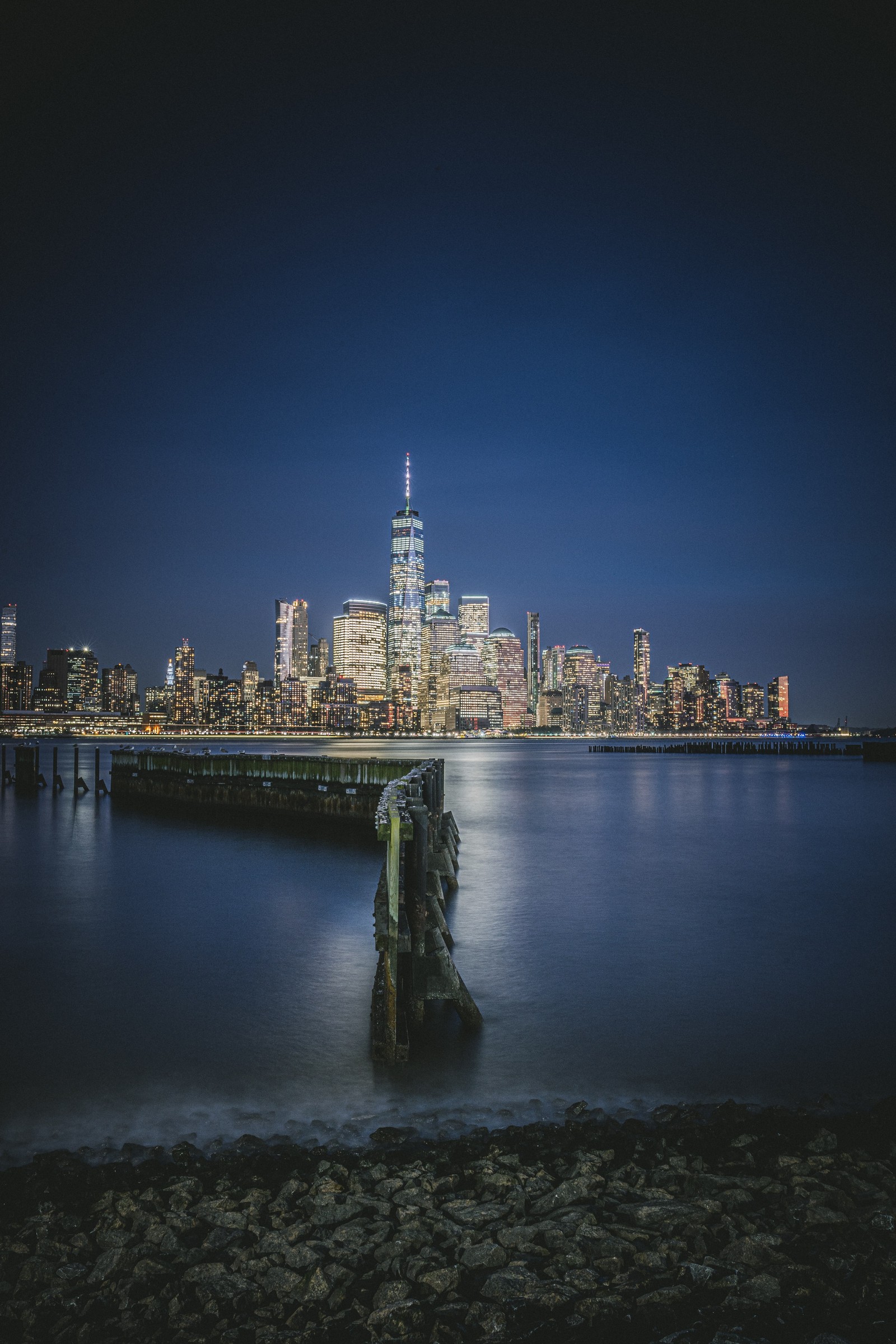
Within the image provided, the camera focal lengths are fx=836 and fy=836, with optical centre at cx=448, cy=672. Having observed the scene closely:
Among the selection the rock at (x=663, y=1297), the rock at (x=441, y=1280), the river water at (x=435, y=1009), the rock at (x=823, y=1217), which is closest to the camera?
the rock at (x=663, y=1297)

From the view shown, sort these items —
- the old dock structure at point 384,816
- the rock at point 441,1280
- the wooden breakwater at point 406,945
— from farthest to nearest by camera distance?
the old dock structure at point 384,816 < the wooden breakwater at point 406,945 < the rock at point 441,1280

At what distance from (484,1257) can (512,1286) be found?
0.84 ft

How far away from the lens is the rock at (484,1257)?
4820 millimetres

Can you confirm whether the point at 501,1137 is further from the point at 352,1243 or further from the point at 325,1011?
the point at 325,1011

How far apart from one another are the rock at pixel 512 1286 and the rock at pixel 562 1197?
689mm

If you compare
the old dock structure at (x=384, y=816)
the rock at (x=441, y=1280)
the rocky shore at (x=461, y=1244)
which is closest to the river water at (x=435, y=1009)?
the old dock structure at (x=384, y=816)

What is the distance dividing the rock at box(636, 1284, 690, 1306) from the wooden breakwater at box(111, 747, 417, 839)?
21883mm

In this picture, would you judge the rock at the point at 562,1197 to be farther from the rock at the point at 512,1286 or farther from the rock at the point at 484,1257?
the rock at the point at 512,1286

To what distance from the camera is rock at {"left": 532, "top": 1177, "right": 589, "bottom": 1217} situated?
17.8ft

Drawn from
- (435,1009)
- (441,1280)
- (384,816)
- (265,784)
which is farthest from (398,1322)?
(265,784)

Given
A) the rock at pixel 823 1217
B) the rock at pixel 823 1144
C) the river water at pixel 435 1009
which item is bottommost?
the river water at pixel 435 1009

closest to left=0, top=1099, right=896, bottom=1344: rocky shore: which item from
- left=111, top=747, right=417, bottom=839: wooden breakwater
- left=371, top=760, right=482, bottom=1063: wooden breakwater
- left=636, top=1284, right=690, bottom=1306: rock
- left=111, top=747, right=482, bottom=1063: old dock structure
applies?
left=636, top=1284, right=690, bottom=1306: rock

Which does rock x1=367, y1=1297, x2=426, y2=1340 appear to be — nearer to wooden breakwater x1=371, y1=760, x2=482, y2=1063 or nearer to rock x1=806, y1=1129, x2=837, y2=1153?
rock x1=806, y1=1129, x2=837, y2=1153

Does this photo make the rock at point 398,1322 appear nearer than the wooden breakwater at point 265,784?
Yes
